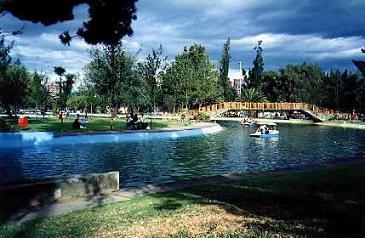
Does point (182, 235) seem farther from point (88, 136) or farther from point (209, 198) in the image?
point (88, 136)

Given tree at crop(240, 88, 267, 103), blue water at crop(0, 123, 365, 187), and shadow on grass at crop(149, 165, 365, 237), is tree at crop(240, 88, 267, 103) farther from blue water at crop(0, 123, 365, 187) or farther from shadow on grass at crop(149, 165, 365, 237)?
shadow on grass at crop(149, 165, 365, 237)

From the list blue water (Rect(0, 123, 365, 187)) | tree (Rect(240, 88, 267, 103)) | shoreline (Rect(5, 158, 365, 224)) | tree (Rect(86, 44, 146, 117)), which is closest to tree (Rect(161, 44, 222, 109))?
tree (Rect(240, 88, 267, 103))

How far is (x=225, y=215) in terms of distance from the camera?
7746 millimetres

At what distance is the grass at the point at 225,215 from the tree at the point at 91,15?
4446 mm

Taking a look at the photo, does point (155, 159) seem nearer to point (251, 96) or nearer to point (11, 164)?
point (11, 164)

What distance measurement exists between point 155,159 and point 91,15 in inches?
465

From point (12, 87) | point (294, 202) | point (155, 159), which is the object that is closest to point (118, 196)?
point (294, 202)

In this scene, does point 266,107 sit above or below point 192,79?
below

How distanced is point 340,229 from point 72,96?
104 metres

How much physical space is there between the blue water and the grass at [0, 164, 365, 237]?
592cm

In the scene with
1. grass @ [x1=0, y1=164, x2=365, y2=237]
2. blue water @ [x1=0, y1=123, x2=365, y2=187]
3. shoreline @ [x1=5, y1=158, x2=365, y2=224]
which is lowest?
blue water @ [x1=0, y1=123, x2=365, y2=187]

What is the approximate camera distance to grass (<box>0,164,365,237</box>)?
6757 mm

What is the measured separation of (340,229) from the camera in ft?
22.4

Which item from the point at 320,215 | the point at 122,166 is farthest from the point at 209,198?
the point at 122,166
